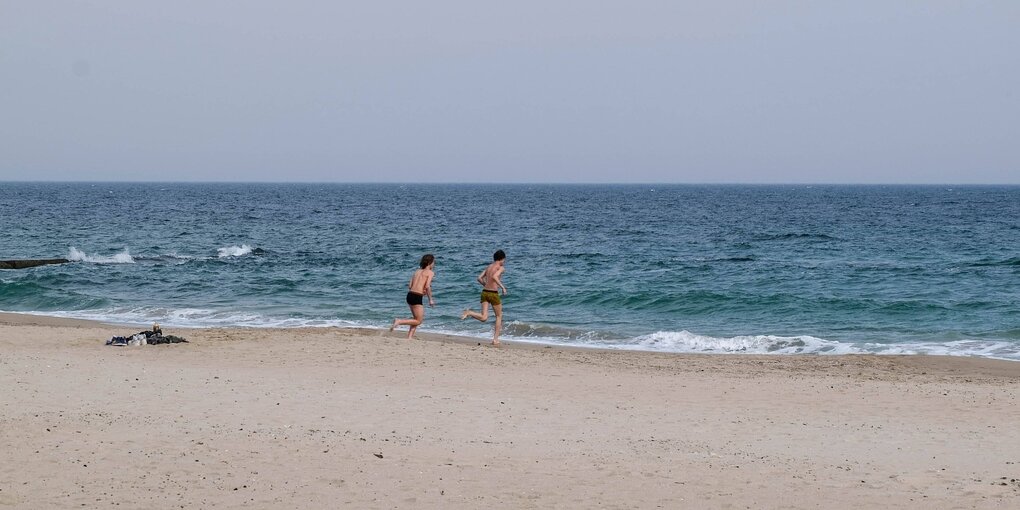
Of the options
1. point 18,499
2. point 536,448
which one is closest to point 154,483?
point 18,499

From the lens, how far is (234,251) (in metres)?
35.5

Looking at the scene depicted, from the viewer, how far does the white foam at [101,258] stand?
32.1 m

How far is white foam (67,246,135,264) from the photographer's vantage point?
1264 inches

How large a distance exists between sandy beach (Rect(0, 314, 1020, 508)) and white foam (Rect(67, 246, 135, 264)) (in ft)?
62.0

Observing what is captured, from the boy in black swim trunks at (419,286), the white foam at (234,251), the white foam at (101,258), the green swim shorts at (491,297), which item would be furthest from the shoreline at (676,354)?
the white foam at (234,251)

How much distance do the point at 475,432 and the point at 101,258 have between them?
90.3 feet

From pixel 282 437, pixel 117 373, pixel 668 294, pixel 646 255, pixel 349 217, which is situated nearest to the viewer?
pixel 282 437

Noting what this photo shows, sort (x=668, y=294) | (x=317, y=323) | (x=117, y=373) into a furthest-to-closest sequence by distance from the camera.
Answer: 1. (x=668, y=294)
2. (x=317, y=323)
3. (x=117, y=373)

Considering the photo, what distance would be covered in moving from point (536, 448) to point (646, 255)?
93.0ft

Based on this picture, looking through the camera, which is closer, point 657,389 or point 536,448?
point 536,448

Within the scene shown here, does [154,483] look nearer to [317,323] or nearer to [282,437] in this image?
[282,437]

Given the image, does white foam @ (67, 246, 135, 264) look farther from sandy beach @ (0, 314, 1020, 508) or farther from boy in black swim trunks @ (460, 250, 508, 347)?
boy in black swim trunks @ (460, 250, 508, 347)

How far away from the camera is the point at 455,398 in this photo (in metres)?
10.6

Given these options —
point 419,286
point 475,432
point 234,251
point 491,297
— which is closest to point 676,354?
point 491,297
